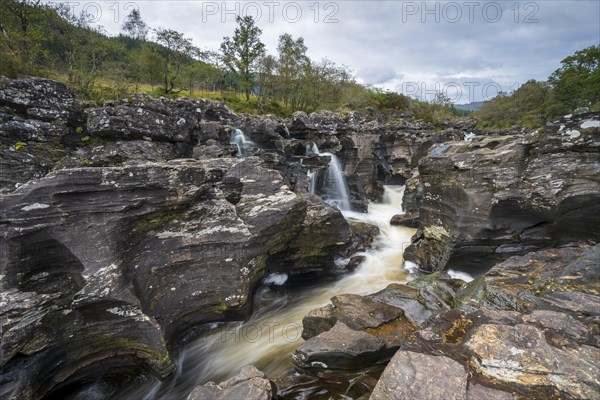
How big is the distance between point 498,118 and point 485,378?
3200 inches

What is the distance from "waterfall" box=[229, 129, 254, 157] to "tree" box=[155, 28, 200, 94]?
34884 millimetres

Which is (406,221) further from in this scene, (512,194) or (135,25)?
(135,25)

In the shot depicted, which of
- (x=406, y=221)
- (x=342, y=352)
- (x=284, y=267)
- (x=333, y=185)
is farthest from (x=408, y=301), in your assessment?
(x=333, y=185)

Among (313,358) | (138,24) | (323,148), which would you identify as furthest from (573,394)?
(138,24)

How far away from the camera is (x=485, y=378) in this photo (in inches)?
140

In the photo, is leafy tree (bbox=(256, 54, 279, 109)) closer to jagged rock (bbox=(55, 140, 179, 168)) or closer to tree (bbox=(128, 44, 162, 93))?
tree (bbox=(128, 44, 162, 93))

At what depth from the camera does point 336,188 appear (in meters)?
23.8

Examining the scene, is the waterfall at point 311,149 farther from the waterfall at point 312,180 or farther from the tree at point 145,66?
the tree at point 145,66

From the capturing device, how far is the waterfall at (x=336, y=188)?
22.9 metres

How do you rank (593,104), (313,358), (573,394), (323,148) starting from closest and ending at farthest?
Result: (573,394)
(313,358)
(323,148)
(593,104)

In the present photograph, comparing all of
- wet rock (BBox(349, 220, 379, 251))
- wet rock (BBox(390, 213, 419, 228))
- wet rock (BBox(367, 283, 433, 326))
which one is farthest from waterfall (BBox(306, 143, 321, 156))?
wet rock (BBox(367, 283, 433, 326))

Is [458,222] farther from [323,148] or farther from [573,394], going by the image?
[323,148]

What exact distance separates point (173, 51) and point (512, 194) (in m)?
58.1

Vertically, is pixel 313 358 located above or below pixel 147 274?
below
